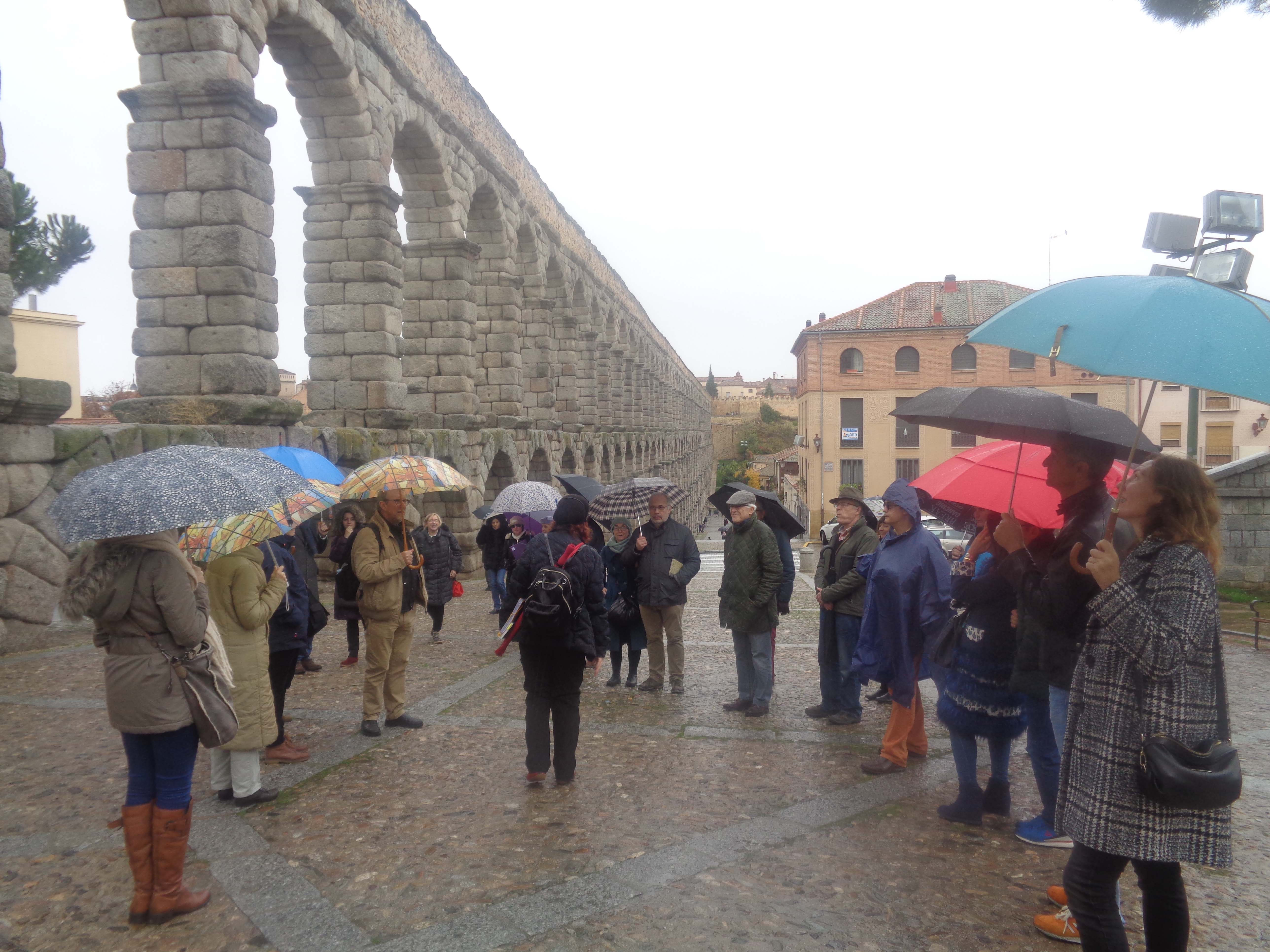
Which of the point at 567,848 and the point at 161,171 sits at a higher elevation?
the point at 161,171

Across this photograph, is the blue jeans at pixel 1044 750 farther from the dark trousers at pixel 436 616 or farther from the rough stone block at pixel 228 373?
the rough stone block at pixel 228 373

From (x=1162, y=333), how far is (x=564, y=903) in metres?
2.80

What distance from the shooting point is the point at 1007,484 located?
4.36m

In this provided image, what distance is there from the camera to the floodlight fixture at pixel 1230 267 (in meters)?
6.74

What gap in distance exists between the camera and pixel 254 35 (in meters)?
8.83

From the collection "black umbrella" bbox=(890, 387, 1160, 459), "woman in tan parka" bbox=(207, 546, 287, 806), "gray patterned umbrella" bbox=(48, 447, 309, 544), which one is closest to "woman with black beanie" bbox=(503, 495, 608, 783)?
"woman in tan parka" bbox=(207, 546, 287, 806)

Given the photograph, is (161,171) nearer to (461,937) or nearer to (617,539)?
(617,539)

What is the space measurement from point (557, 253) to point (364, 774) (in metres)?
18.6

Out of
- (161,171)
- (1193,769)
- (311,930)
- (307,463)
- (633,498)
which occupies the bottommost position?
(311,930)

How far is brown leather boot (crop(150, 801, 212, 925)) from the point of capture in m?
3.08

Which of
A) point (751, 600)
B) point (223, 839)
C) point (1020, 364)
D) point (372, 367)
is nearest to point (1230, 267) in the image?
point (751, 600)

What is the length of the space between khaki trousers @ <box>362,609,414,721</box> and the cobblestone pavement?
0.81 feet

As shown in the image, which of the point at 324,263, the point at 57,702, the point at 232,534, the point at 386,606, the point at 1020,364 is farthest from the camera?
the point at 1020,364

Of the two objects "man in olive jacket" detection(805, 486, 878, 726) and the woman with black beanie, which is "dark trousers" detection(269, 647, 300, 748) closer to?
the woman with black beanie
